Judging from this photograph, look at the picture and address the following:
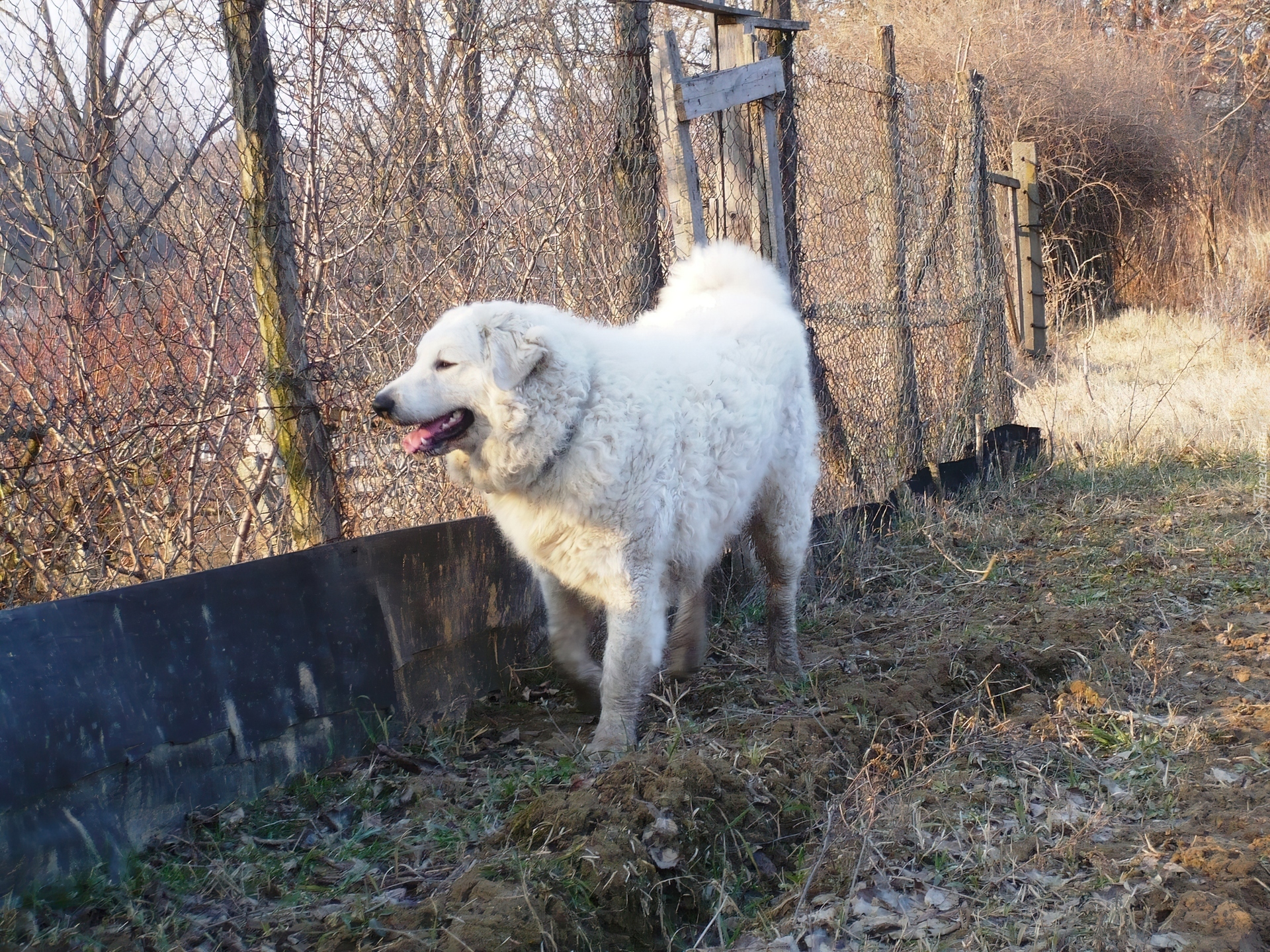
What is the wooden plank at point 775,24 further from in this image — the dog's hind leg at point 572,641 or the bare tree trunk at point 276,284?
the dog's hind leg at point 572,641

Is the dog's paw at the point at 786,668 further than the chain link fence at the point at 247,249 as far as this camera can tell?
Yes

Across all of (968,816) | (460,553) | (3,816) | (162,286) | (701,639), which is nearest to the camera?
(3,816)

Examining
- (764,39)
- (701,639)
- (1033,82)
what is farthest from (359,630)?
(1033,82)

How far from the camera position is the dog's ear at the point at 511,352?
11.7ft

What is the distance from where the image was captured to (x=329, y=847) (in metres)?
3.11

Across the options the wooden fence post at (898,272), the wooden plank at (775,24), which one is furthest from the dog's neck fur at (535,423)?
the wooden fence post at (898,272)

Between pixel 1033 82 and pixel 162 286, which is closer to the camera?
pixel 162 286

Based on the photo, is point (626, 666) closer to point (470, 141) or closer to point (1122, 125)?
point (470, 141)

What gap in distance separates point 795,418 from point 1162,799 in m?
2.28

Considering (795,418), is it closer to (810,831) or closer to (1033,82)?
(810,831)

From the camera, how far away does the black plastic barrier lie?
8.90 ft

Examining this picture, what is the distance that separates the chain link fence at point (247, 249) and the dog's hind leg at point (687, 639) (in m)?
1.19

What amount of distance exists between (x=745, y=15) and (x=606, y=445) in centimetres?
317

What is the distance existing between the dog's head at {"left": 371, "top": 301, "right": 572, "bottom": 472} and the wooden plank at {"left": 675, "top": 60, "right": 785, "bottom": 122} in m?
1.90
